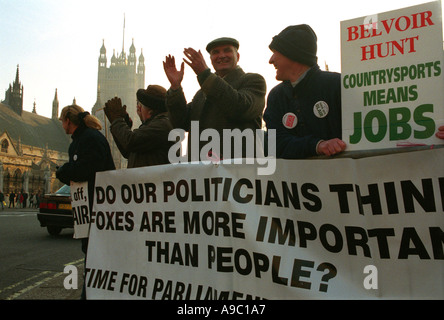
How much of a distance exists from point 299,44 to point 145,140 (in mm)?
1617

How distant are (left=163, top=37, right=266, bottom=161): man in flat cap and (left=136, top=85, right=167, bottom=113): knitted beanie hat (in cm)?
47

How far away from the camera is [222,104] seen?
3051 millimetres

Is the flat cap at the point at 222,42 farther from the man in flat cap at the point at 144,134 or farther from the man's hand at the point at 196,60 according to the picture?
the man in flat cap at the point at 144,134

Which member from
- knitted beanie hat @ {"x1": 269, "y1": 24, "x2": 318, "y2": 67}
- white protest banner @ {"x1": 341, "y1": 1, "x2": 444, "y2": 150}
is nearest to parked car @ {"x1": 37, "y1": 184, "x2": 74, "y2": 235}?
knitted beanie hat @ {"x1": 269, "y1": 24, "x2": 318, "y2": 67}

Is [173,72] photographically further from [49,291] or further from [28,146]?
[28,146]

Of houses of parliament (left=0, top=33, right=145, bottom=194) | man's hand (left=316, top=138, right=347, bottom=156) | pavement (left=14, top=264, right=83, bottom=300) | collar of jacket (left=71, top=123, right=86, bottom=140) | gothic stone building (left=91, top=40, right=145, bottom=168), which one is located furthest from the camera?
gothic stone building (left=91, top=40, right=145, bottom=168)

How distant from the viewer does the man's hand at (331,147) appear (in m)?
2.29

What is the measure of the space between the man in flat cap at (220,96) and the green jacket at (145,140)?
301 millimetres

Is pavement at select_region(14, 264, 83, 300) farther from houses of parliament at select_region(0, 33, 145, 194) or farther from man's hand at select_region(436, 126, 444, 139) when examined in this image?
houses of parliament at select_region(0, 33, 145, 194)

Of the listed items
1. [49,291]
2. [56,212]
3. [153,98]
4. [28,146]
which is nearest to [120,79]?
[28,146]

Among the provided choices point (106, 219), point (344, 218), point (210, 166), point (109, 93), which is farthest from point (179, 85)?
point (109, 93)

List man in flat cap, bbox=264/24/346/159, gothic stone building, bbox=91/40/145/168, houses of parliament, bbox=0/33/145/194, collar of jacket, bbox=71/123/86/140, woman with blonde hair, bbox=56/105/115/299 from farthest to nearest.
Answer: gothic stone building, bbox=91/40/145/168 → houses of parliament, bbox=0/33/145/194 → collar of jacket, bbox=71/123/86/140 → woman with blonde hair, bbox=56/105/115/299 → man in flat cap, bbox=264/24/346/159

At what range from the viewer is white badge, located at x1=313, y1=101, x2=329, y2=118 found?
2.72 metres

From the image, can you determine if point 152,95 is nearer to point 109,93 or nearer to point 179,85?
point 179,85
